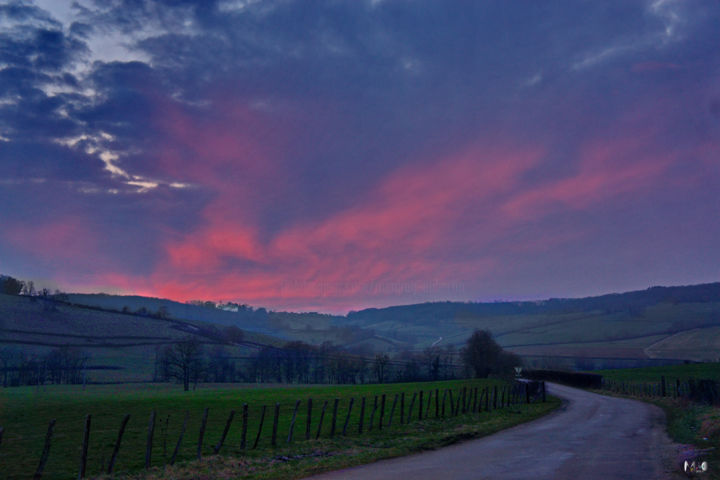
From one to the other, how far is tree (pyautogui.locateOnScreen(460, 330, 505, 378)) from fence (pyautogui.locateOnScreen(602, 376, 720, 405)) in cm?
4291

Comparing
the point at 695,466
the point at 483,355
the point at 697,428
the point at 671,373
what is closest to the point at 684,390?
the point at 697,428

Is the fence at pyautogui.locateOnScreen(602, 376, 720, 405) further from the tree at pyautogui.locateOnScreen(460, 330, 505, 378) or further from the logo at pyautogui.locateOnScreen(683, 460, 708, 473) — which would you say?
the tree at pyautogui.locateOnScreen(460, 330, 505, 378)

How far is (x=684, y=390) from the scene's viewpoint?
201ft

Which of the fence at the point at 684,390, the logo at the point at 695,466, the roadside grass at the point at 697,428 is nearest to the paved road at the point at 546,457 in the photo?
the logo at the point at 695,466

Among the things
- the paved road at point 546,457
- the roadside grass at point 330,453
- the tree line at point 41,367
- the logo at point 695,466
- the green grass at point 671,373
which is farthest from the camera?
the tree line at point 41,367

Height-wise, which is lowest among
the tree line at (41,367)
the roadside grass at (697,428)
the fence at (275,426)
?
the tree line at (41,367)

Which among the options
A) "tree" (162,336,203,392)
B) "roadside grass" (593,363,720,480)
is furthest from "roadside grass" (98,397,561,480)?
"tree" (162,336,203,392)

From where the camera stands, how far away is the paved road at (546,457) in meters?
20.8

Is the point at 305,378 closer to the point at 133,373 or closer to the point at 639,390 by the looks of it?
the point at 133,373

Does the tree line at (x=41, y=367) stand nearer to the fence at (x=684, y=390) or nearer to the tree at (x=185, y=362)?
the tree at (x=185, y=362)

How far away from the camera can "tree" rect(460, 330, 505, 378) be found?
443 feet

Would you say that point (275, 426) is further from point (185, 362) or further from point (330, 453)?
point (185, 362)

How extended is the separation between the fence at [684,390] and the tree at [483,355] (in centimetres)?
4291

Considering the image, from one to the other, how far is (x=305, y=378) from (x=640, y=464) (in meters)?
181
